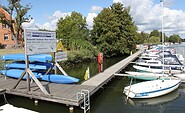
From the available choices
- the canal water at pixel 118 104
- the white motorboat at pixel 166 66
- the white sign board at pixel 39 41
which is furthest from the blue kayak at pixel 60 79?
the white motorboat at pixel 166 66

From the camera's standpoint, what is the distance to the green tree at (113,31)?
40.5 m

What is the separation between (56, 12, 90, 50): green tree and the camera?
1459 inches

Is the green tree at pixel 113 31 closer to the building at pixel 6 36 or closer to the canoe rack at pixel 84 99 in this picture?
the building at pixel 6 36

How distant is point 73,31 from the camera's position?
137 feet

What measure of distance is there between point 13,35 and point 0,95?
3433 cm

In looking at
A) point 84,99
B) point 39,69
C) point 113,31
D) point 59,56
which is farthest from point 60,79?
point 113,31

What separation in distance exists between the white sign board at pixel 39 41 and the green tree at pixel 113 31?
1135 inches

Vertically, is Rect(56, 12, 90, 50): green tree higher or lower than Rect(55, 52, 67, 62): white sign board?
higher

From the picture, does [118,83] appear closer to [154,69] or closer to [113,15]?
[154,69]

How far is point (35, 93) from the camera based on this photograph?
1029cm

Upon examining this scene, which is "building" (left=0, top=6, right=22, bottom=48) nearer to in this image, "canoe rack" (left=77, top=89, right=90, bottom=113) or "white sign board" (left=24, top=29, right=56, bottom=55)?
"white sign board" (left=24, top=29, right=56, bottom=55)

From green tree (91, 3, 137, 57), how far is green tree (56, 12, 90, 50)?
3.64m

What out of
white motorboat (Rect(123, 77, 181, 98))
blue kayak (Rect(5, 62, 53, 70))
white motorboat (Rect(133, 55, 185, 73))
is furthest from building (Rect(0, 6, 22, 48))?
white motorboat (Rect(123, 77, 181, 98))

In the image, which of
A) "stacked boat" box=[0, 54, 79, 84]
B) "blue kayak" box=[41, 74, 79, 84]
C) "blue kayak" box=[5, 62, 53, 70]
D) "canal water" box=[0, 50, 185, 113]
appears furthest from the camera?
"blue kayak" box=[5, 62, 53, 70]
